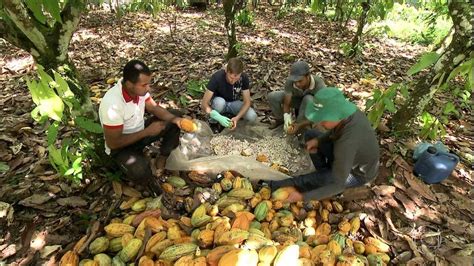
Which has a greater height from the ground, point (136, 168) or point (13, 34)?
point (13, 34)

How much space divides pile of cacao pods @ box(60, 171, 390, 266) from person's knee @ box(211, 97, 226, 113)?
977 millimetres

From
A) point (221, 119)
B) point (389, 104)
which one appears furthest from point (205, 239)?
point (389, 104)

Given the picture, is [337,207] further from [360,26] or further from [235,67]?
[360,26]

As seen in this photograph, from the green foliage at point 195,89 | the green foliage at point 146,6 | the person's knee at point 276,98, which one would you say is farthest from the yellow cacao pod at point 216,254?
the green foliage at point 146,6

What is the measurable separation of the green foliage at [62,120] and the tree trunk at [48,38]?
4.5 inches

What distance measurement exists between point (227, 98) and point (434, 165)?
6.70 feet

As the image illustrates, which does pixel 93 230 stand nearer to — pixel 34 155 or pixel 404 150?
pixel 34 155

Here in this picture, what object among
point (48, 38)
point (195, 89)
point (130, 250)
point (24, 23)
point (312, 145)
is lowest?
point (130, 250)

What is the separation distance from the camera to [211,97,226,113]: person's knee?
11.7 feet

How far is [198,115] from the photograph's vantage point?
12.3 feet

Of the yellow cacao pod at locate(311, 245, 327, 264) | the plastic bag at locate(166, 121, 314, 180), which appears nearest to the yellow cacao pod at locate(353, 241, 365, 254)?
the yellow cacao pod at locate(311, 245, 327, 264)

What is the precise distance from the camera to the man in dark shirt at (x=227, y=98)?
11.2 feet

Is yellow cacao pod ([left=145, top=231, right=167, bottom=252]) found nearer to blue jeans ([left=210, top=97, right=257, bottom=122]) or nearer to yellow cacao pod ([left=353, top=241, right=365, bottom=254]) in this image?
yellow cacao pod ([left=353, top=241, right=365, bottom=254])

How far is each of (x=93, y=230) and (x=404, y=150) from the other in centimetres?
276
